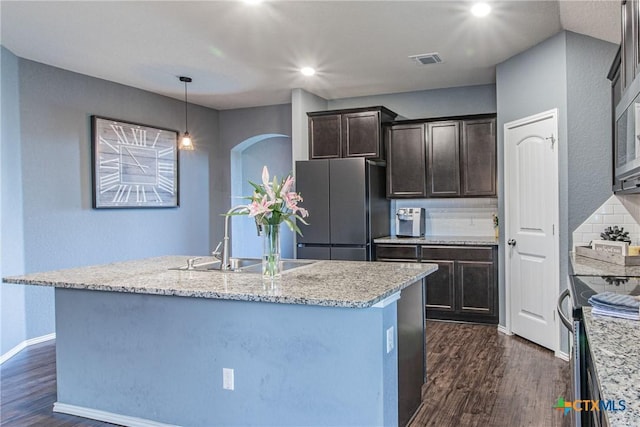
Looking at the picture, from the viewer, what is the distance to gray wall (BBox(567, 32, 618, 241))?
3721 millimetres

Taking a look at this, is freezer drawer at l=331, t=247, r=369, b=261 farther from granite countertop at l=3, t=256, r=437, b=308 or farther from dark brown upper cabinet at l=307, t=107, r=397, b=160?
granite countertop at l=3, t=256, r=437, b=308

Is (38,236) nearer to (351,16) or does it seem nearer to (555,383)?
(351,16)

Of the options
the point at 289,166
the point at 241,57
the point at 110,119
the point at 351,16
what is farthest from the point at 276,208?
the point at 289,166

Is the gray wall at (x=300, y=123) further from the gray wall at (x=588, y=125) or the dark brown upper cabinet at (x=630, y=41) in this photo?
the dark brown upper cabinet at (x=630, y=41)

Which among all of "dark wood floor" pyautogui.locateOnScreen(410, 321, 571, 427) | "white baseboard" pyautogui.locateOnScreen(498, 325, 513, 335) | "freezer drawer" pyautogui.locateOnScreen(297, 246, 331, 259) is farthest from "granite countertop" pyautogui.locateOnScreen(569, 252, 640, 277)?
"freezer drawer" pyautogui.locateOnScreen(297, 246, 331, 259)

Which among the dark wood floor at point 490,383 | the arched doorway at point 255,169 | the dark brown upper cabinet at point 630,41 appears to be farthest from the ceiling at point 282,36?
the dark wood floor at point 490,383

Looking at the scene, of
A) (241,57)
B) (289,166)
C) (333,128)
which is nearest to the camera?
(241,57)

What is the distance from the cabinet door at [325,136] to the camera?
565 centimetres

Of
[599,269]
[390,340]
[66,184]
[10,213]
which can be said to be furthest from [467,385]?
[66,184]

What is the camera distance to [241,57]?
4445mm

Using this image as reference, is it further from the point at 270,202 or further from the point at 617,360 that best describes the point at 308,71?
the point at 617,360

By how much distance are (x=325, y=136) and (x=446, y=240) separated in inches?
71.9

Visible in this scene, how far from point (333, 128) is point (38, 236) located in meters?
3.22

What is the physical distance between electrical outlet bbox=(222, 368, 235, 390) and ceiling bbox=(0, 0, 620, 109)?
233 centimetres
